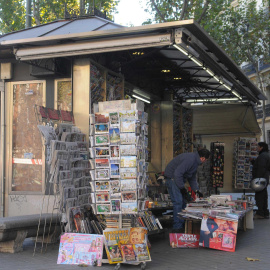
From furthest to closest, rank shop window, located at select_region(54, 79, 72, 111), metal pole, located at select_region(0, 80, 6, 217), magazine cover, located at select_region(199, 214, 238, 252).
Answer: metal pole, located at select_region(0, 80, 6, 217), shop window, located at select_region(54, 79, 72, 111), magazine cover, located at select_region(199, 214, 238, 252)

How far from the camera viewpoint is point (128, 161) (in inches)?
272

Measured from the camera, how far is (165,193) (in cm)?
1092

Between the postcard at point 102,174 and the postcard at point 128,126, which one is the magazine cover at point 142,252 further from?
the postcard at point 128,126

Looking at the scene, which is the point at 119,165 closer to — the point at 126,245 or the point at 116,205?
the point at 116,205

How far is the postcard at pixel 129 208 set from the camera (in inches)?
271

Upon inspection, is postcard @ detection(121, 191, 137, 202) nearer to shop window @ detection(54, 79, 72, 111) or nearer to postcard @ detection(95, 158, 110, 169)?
postcard @ detection(95, 158, 110, 169)

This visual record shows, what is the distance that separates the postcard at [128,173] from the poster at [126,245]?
73 centimetres

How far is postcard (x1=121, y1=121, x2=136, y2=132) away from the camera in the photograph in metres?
6.89

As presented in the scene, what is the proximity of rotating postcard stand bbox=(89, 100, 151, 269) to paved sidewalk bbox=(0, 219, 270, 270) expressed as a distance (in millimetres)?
676

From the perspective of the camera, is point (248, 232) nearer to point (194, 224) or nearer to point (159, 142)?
point (194, 224)

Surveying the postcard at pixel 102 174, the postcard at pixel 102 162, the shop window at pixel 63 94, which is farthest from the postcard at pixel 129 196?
the shop window at pixel 63 94

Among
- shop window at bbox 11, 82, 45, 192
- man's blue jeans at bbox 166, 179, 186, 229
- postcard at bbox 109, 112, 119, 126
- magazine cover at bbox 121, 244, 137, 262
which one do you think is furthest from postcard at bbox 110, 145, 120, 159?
shop window at bbox 11, 82, 45, 192

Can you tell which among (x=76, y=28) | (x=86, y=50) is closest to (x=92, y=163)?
(x=86, y=50)

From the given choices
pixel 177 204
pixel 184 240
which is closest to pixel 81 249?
pixel 184 240
